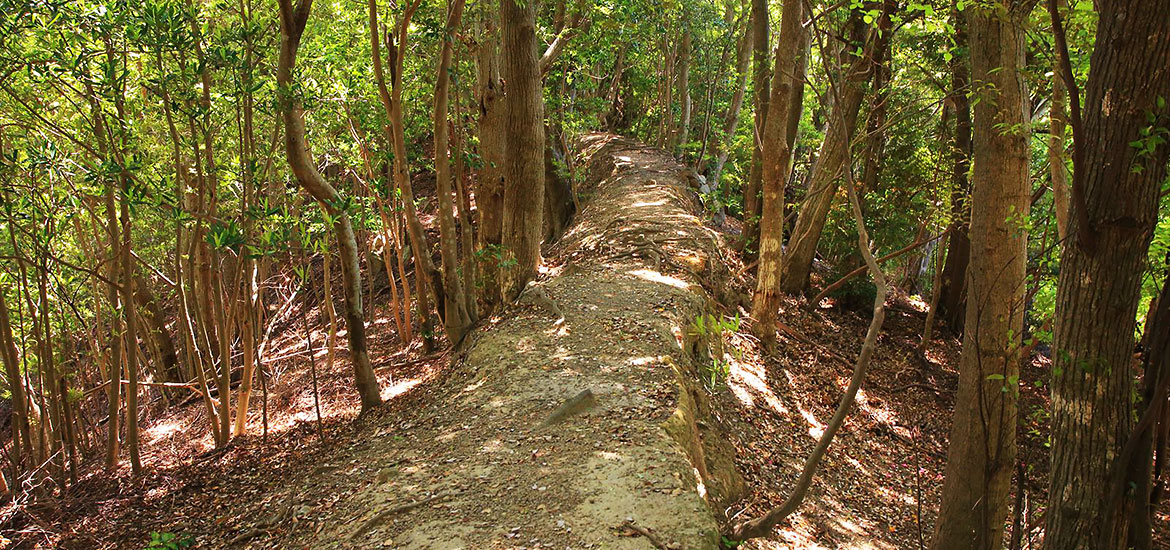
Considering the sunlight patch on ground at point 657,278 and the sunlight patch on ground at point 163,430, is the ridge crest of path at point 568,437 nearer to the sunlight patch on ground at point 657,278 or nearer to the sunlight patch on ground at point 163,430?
the sunlight patch on ground at point 657,278

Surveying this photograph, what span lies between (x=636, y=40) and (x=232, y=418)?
11.6 metres

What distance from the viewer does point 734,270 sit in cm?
1340

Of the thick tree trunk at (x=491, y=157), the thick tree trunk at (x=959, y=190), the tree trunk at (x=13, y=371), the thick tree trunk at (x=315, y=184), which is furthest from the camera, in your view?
the thick tree trunk at (x=959, y=190)

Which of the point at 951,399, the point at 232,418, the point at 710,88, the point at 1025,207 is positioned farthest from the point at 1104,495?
the point at 710,88

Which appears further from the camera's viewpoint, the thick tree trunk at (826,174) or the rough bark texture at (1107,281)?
the thick tree trunk at (826,174)

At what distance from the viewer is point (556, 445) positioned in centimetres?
562

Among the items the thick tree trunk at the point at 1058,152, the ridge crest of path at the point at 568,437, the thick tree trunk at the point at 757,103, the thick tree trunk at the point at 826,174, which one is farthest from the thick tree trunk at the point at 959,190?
the ridge crest of path at the point at 568,437

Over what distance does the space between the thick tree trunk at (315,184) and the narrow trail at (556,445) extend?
918mm

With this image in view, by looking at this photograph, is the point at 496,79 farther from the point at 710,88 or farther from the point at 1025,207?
the point at 710,88

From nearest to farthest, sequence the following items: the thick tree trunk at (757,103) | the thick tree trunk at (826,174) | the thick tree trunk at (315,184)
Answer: the thick tree trunk at (315,184)
the thick tree trunk at (826,174)
the thick tree trunk at (757,103)

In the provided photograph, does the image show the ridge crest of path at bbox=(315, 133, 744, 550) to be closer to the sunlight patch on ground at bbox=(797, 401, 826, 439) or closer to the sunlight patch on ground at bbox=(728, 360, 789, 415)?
the sunlight patch on ground at bbox=(728, 360, 789, 415)

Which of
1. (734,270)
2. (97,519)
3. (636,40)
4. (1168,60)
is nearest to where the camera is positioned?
(1168,60)

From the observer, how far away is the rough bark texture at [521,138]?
9156 millimetres

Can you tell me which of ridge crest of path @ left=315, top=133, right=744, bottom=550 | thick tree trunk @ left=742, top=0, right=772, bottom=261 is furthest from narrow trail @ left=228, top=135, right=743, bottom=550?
thick tree trunk @ left=742, top=0, right=772, bottom=261
